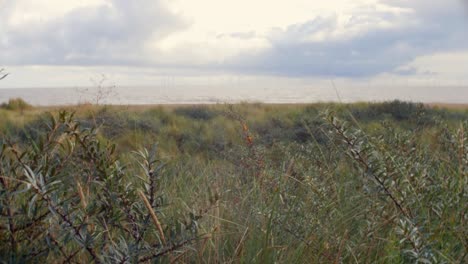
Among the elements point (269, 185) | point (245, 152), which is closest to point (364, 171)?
point (269, 185)

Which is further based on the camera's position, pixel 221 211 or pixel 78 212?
pixel 221 211

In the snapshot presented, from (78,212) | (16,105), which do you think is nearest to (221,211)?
(78,212)

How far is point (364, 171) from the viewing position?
2.23 meters

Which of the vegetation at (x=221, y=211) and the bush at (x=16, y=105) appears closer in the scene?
the vegetation at (x=221, y=211)

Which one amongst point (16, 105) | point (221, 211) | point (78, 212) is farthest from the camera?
point (16, 105)

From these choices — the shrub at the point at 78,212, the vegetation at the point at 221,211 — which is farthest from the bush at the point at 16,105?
the shrub at the point at 78,212

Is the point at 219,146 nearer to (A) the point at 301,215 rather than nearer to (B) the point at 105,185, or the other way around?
(A) the point at 301,215

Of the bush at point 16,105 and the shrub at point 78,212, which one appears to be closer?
the shrub at point 78,212

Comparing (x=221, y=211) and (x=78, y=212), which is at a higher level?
(x=78, y=212)

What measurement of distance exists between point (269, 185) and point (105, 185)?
63.1 inches

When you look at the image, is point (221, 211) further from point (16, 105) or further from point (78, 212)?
point (16, 105)

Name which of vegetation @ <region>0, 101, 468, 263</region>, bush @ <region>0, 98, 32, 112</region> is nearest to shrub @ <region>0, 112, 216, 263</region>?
vegetation @ <region>0, 101, 468, 263</region>

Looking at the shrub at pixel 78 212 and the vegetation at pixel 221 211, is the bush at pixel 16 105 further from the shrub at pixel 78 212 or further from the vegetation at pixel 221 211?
the shrub at pixel 78 212

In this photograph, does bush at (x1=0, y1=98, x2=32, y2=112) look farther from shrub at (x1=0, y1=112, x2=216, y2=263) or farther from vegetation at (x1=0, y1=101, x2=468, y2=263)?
shrub at (x1=0, y1=112, x2=216, y2=263)
